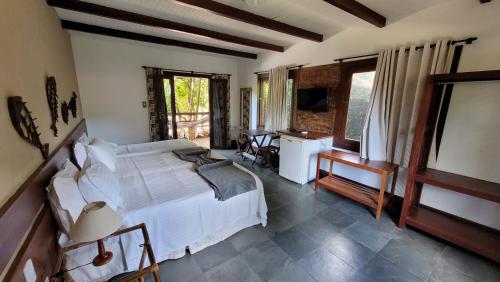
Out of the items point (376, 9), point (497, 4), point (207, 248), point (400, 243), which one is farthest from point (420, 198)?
point (207, 248)

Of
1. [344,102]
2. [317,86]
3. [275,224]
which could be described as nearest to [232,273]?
[275,224]

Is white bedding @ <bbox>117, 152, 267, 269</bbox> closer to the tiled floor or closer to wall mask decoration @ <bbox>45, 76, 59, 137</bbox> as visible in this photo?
the tiled floor

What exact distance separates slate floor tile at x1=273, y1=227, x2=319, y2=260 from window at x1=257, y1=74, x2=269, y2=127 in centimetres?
332

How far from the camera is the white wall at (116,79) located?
12.3ft

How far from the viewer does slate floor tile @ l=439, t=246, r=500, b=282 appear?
1665 millimetres

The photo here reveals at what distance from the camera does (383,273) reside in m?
1.67

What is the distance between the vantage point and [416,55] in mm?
2379

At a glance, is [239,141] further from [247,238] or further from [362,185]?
[247,238]

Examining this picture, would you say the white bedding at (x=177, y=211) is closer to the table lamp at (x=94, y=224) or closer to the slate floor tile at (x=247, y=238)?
the slate floor tile at (x=247, y=238)

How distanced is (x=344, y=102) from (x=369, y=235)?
1989 mm

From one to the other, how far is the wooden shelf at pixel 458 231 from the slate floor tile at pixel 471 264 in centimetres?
9

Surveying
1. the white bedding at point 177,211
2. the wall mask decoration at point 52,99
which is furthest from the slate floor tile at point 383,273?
the wall mask decoration at point 52,99

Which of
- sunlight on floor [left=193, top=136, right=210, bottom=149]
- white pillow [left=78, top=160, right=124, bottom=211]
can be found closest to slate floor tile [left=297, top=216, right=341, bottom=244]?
white pillow [left=78, top=160, right=124, bottom=211]

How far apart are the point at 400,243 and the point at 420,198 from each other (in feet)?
2.91
